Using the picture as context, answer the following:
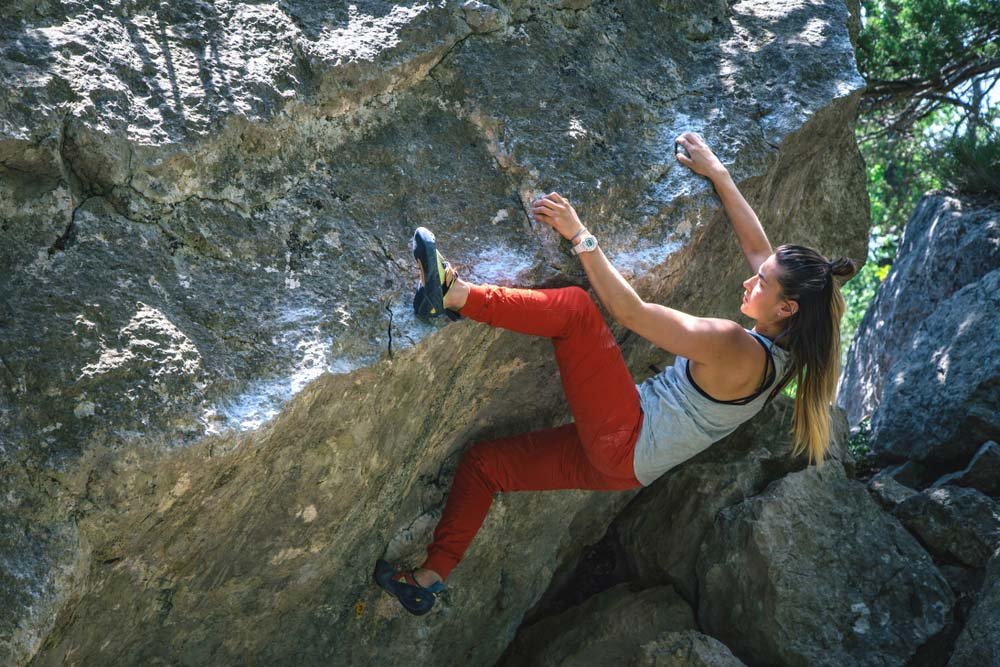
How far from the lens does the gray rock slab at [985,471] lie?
4.98m

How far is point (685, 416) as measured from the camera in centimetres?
365

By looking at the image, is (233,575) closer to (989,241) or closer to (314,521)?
(314,521)

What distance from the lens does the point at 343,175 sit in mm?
3418

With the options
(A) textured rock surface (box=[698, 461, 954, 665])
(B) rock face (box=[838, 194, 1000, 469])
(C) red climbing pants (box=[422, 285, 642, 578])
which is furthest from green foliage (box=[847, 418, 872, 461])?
(C) red climbing pants (box=[422, 285, 642, 578])

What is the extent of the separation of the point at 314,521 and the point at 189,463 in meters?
0.68

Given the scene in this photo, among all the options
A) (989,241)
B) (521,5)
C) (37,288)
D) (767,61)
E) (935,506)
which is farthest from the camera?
(989,241)

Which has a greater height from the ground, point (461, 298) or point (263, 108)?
point (263, 108)

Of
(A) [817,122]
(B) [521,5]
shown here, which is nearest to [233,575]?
(B) [521,5]

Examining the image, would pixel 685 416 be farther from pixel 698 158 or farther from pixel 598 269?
pixel 698 158

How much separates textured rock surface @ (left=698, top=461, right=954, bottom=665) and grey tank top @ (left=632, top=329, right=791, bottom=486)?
100 centimetres

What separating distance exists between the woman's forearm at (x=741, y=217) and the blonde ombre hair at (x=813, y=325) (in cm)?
27

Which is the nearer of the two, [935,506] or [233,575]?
[233,575]

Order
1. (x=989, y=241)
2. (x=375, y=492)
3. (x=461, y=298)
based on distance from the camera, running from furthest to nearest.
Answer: (x=989, y=241) < (x=375, y=492) < (x=461, y=298)

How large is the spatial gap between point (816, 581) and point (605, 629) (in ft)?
3.30
